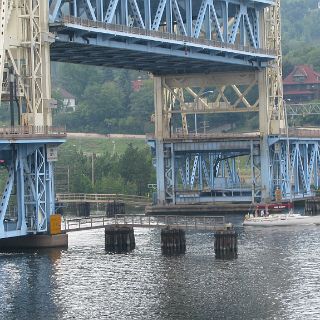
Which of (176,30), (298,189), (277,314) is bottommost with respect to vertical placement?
(277,314)

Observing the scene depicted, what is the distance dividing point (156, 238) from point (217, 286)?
3000 centimetres

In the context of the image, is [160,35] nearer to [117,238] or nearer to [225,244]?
[117,238]

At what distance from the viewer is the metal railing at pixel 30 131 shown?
9194 centimetres

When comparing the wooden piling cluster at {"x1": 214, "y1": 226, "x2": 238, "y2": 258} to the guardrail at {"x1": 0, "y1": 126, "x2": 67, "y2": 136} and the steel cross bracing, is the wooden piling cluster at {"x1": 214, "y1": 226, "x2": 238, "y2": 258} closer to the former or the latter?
the guardrail at {"x1": 0, "y1": 126, "x2": 67, "y2": 136}

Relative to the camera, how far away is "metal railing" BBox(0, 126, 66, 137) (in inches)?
3620

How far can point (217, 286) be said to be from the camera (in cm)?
7775

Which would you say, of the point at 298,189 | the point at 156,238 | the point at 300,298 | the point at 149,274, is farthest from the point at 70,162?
the point at 300,298

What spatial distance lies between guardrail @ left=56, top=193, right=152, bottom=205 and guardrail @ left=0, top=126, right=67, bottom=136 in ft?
146

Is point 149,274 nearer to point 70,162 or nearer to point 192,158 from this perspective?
point 192,158

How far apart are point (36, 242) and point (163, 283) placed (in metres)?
19.7

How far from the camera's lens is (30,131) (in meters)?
94.5

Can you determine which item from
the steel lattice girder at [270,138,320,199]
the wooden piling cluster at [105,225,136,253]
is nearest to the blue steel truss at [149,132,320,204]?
the steel lattice girder at [270,138,320,199]

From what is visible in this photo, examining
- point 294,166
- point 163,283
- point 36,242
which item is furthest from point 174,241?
point 294,166

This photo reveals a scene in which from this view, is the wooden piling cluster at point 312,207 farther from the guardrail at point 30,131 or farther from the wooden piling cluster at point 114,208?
the guardrail at point 30,131
